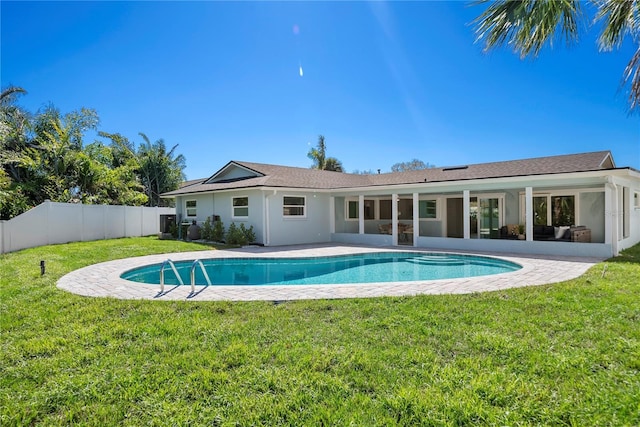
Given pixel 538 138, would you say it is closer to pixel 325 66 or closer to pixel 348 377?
pixel 325 66

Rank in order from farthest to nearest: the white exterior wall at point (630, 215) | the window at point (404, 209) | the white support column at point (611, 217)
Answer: the window at point (404, 209) → the white exterior wall at point (630, 215) → the white support column at point (611, 217)

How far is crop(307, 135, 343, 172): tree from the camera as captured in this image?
4019 centimetres

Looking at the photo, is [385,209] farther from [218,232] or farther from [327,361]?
[327,361]

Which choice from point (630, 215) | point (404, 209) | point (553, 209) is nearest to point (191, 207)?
point (404, 209)

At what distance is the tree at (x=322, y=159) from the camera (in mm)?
40188

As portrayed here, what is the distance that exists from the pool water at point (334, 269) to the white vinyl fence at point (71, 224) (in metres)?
7.71

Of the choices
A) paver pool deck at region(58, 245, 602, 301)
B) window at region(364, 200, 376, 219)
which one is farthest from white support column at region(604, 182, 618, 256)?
window at region(364, 200, 376, 219)

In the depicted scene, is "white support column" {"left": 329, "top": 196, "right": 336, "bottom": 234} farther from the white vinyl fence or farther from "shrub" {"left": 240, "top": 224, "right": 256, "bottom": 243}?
the white vinyl fence

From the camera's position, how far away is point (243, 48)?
15.5 m

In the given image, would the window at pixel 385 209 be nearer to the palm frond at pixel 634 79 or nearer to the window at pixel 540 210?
the window at pixel 540 210

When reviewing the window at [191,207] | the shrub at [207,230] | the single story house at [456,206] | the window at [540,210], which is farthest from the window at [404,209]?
the window at [191,207]

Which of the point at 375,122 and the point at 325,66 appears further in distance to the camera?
the point at 375,122

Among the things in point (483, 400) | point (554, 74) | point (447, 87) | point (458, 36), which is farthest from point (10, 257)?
point (554, 74)

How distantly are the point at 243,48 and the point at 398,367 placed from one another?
15.3 metres
